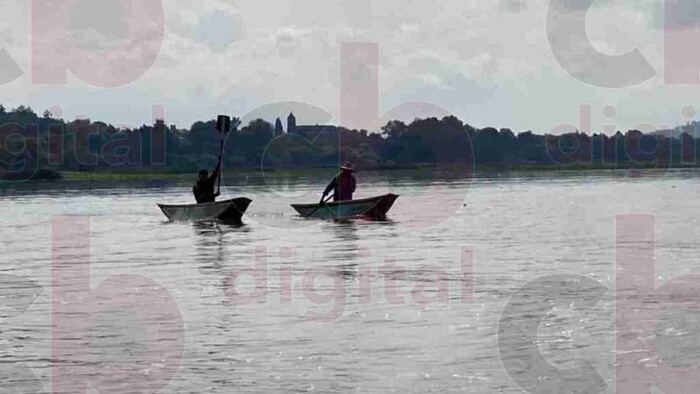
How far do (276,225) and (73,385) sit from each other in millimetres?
34876

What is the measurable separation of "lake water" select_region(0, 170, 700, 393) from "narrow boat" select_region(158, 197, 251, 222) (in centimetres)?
234

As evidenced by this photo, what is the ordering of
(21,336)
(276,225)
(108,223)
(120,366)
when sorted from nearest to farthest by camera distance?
1. (120,366)
2. (21,336)
3. (276,225)
4. (108,223)

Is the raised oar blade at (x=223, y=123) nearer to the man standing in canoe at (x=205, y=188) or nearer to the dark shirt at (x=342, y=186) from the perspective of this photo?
the man standing in canoe at (x=205, y=188)

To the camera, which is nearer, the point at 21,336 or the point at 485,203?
the point at 21,336

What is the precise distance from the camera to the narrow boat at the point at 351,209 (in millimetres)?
48750

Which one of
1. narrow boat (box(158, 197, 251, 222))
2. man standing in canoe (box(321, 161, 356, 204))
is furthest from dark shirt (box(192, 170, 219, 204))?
man standing in canoe (box(321, 161, 356, 204))

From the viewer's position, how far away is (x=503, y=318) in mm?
22281

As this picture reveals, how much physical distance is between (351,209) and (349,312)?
84.7ft

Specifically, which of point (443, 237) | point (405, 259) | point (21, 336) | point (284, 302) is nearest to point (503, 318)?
point (284, 302)

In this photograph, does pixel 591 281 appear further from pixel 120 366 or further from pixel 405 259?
pixel 120 366
